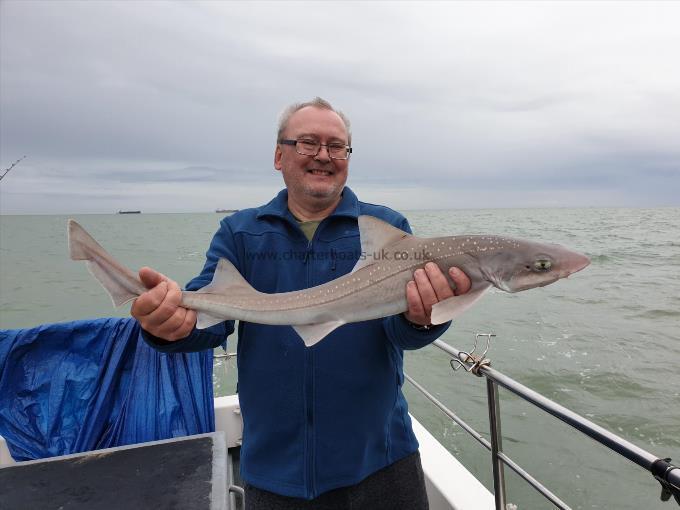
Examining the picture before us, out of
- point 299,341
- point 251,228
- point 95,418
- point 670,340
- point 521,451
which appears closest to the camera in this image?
point 299,341

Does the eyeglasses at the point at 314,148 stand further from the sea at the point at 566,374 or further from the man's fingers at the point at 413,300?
the sea at the point at 566,374

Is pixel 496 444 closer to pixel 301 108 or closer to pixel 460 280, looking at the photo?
pixel 460 280

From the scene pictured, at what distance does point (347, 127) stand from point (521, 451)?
22.6ft

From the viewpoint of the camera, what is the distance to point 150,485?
225 centimetres

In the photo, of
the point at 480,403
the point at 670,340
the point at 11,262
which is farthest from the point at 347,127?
the point at 11,262

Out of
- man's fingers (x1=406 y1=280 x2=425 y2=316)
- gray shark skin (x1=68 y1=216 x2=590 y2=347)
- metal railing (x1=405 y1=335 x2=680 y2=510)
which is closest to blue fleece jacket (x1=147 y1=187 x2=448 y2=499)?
man's fingers (x1=406 y1=280 x2=425 y2=316)

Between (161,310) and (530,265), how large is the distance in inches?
78.7

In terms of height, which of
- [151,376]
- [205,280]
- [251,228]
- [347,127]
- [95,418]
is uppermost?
[347,127]

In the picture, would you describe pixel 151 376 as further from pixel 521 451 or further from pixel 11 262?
pixel 11 262

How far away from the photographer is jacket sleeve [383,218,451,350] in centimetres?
246

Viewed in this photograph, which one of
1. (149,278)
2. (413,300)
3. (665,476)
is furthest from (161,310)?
(665,476)

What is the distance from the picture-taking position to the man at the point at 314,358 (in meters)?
2.46

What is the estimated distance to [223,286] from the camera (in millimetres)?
2449

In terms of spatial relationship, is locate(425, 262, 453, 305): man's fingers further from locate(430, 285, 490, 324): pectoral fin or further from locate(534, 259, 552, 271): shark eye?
locate(534, 259, 552, 271): shark eye
